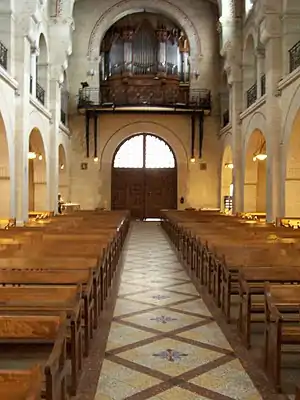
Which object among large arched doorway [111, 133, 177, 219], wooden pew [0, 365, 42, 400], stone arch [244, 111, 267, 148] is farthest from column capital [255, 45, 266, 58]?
wooden pew [0, 365, 42, 400]

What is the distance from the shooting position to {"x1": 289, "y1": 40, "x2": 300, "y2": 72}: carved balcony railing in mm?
15254

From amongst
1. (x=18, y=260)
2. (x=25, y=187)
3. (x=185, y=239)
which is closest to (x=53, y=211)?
(x=25, y=187)

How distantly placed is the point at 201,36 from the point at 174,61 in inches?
80.5

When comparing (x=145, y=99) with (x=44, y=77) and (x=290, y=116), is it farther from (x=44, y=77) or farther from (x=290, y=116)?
(x=290, y=116)

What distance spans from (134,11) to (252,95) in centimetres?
1083

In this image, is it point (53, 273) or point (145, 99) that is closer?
point (53, 273)

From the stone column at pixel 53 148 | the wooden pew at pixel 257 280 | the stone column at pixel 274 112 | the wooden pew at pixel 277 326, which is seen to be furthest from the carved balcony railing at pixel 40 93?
the wooden pew at pixel 277 326

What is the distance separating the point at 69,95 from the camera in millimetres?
27656

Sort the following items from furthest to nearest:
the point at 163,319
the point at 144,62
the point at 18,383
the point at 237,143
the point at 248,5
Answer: the point at 144,62 → the point at 237,143 → the point at 248,5 → the point at 163,319 → the point at 18,383

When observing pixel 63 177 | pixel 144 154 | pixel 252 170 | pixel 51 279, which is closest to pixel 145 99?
pixel 144 154

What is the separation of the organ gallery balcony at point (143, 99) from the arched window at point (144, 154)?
2.04 meters

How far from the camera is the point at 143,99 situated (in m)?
27.2

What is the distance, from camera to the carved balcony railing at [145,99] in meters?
27.0

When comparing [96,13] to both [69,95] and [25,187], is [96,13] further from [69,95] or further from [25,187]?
[25,187]
